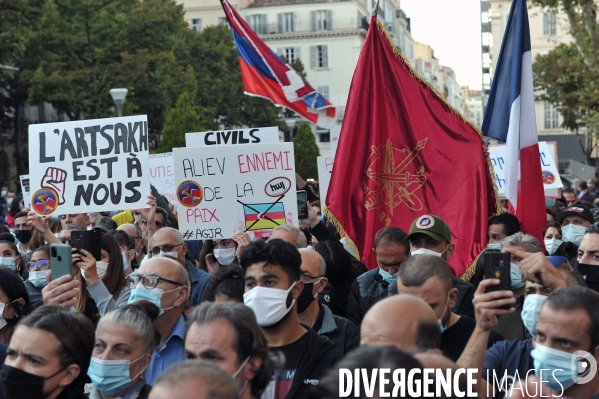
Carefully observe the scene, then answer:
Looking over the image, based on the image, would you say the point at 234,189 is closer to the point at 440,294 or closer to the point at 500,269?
the point at 440,294

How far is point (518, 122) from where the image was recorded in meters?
8.77

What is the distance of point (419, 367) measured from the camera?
3.12m

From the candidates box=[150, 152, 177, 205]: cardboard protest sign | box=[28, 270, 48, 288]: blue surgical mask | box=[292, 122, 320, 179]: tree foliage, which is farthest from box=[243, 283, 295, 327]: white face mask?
box=[292, 122, 320, 179]: tree foliage

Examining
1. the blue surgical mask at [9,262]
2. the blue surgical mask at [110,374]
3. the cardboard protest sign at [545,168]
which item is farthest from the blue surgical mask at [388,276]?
the cardboard protest sign at [545,168]

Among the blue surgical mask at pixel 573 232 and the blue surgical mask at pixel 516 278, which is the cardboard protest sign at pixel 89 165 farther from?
the blue surgical mask at pixel 573 232

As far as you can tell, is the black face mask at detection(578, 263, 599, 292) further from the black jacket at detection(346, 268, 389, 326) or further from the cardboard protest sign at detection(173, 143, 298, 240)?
the cardboard protest sign at detection(173, 143, 298, 240)

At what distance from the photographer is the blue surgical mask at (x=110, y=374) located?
4723 millimetres

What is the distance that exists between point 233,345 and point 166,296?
66.6 inches

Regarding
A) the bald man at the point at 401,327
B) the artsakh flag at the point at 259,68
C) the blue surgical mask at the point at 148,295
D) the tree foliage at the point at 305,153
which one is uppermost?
Answer: the artsakh flag at the point at 259,68

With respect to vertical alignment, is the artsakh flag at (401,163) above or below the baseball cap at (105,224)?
above

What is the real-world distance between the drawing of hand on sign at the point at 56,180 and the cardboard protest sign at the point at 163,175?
4.48m

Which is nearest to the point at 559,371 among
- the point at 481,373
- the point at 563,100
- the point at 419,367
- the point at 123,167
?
the point at 481,373

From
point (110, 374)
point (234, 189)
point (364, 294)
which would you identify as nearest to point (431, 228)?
point (364, 294)

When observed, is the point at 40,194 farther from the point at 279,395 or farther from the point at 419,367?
the point at 419,367
